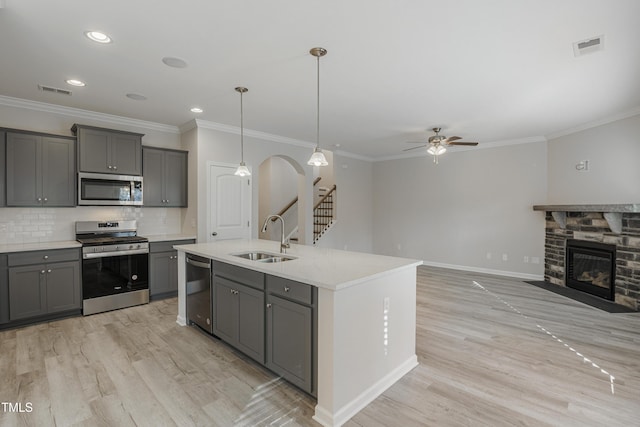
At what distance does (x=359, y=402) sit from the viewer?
2176 millimetres

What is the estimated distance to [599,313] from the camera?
13.5ft

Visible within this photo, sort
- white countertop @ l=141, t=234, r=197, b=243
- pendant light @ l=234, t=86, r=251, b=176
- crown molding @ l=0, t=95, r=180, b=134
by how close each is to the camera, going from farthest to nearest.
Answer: white countertop @ l=141, t=234, r=197, b=243
crown molding @ l=0, t=95, r=180, b=134
pendant light @ l=234, t=86, r=251, b=176

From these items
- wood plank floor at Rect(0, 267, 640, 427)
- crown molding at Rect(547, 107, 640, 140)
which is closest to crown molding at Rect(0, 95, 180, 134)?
wood plank floor at Rect(0, 267, 640, 427)

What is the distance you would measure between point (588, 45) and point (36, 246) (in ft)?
19.6

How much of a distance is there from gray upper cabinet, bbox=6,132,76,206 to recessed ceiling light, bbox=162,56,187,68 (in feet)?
7.19

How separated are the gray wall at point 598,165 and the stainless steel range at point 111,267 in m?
6.82

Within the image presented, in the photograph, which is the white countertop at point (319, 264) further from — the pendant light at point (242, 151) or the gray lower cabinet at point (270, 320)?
the pendant light at point (242, 151)

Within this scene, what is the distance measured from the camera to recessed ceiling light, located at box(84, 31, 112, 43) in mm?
2441

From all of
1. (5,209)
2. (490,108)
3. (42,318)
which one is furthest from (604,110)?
(5,209)

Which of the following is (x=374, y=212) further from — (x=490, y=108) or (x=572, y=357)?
(x=572, y=357)

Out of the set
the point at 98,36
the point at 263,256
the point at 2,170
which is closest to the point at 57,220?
the point at 2,170

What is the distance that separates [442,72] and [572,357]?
297 cm

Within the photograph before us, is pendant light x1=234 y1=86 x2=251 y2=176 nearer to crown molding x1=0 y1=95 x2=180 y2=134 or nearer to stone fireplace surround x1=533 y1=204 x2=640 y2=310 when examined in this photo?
crown molding x1=0 y1=95 x2=180 y2=134

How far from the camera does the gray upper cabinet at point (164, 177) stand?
15.6 feet
